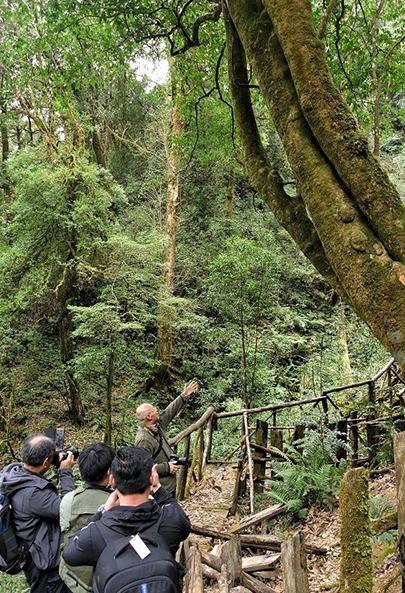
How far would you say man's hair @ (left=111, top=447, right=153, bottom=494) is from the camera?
2.09 metres

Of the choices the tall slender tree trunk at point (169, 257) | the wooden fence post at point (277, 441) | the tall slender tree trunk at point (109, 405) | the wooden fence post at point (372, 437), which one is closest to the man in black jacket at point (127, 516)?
the wooden fence post at point (372, 437)

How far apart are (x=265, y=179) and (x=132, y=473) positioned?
2.18 metres

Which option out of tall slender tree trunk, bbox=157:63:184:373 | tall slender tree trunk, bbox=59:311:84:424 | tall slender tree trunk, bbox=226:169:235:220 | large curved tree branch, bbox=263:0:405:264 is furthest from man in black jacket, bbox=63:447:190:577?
tall slender tree trunk, bbox=226:169:235:220

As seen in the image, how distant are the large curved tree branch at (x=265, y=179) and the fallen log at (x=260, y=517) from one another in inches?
132

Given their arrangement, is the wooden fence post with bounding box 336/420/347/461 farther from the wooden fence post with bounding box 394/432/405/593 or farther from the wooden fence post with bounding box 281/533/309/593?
the wooden fence post with bounding box 394/432/405/593

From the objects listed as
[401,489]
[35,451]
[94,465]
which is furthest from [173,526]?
[35,451]

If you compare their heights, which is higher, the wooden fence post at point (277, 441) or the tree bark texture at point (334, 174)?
the tree bark texture at point (334, 174)

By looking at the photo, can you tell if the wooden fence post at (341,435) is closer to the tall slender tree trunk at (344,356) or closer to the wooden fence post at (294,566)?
the wooden fence post at (294,566)

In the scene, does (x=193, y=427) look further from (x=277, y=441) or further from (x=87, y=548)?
(x=87, y=548)

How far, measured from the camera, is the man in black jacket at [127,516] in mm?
2031

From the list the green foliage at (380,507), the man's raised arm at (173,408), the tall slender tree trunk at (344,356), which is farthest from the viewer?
the tall slender tree trunk at (344,356)

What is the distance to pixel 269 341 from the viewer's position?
13742 mm

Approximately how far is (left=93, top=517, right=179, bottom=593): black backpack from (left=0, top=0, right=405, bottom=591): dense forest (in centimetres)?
131

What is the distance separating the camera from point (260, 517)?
17.2ft
